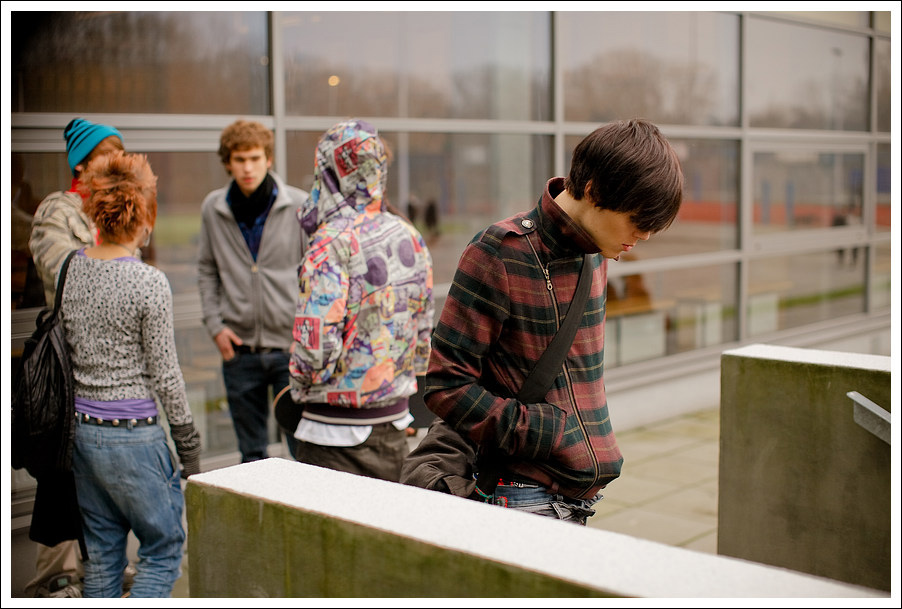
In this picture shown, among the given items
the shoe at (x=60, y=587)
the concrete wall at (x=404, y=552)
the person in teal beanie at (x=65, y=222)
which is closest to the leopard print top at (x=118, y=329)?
the person in teal beanie at (x=65, y=222)

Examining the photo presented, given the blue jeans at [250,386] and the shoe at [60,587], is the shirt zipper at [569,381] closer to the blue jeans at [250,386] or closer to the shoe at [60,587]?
the blue jeans at [250,386]

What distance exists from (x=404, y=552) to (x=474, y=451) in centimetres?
62

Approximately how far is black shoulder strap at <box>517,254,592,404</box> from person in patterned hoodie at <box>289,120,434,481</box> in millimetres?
1280

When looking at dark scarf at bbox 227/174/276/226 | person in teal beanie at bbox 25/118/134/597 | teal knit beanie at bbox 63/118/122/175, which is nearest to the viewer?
person in teal beanie at bbox 25/118/134/597

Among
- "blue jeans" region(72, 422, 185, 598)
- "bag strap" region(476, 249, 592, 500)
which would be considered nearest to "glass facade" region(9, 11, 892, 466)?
"blue jeans" region(72, 422, 185, 598)

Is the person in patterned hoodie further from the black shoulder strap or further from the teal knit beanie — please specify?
the black shoulder strap

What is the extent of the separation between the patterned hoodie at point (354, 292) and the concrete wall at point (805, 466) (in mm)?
1334

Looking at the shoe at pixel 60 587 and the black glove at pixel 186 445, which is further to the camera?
the shoe at pixel 60 587

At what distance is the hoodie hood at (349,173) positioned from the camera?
3561 millimetres

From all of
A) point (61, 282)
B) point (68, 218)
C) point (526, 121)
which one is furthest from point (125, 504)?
point (526, 121)

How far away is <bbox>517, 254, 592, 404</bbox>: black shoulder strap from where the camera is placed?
7.50ft

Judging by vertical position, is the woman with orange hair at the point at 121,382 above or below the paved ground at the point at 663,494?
above

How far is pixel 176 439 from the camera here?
11.8 feet

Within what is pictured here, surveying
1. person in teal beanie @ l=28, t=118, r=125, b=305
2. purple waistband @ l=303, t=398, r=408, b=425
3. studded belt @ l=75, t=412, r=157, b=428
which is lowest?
purple waistband @ l=303, t=398, r=408, b=425
